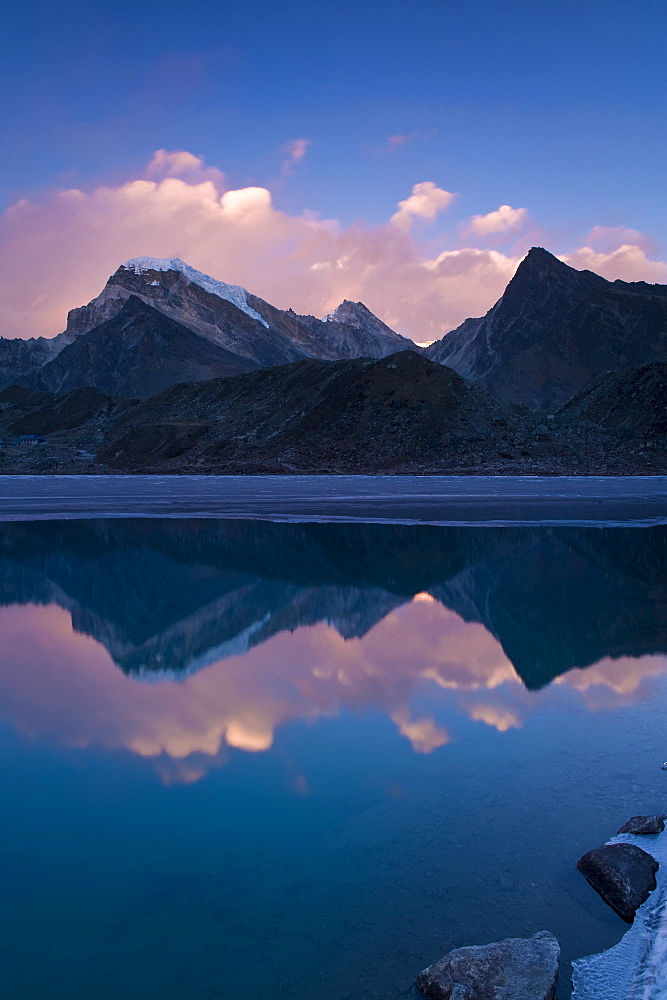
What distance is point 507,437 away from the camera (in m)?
75.7

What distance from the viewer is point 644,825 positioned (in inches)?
227

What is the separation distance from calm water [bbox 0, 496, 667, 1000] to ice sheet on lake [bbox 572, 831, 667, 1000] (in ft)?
0.43

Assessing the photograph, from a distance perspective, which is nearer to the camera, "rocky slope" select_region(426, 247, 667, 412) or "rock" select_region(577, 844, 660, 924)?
"rock" select_region(577, 844, 660, 924)

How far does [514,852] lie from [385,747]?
7.38ft

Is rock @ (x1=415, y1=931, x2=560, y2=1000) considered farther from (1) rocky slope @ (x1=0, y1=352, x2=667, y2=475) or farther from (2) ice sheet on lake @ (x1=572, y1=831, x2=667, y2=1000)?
(1) rocky slope @ (x1=0, y1=352, x2=667, y2=475)

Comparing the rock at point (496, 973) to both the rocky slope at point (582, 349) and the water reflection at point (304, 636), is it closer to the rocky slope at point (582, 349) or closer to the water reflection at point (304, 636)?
the water reflection at point (304, 636)

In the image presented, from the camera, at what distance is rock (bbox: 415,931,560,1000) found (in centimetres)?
402

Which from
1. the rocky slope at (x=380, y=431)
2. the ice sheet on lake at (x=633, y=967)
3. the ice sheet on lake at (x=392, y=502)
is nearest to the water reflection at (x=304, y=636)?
the ice sheet on lake at (x=633, y=967)

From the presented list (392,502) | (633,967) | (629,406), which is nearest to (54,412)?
(629,406)

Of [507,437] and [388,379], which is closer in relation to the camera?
[507,437]

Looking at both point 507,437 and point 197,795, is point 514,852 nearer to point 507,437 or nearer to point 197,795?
point 197,795

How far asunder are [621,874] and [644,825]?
0.73 metres

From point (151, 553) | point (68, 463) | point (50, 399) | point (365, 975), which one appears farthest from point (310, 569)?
point (50, 399)

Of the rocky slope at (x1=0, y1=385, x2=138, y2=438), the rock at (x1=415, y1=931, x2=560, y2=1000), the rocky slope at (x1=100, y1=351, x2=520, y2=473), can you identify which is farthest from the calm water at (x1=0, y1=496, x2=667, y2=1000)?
the rocky slope at (x1=0, y1=385, x2=138, y2=438)
